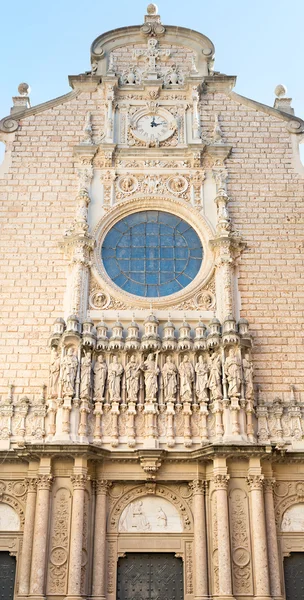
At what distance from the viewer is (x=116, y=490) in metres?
12.5

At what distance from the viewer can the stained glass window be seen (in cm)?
1430

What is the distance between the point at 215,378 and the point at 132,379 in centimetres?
155

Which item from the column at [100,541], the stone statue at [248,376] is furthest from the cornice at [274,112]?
the column at [100,541]

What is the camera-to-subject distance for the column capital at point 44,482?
11766 mm

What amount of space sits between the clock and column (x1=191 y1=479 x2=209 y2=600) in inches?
312

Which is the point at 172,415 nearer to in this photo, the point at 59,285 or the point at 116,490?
the point at 116,490

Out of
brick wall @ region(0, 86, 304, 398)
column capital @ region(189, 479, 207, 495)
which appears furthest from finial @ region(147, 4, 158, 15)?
column capital @ region(189, 479, 207, 495)

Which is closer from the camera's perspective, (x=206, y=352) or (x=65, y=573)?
(x=65, y=573)

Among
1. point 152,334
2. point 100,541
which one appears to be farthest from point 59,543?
point 152,334

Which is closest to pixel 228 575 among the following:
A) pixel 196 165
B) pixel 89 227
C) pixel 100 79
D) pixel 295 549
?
pixel 295 549

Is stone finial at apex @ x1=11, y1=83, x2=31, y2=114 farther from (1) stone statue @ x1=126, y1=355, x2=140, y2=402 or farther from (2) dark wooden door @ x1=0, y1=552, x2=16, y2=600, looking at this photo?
(2) dark wooden door @ x1=0, y1=552, x2=16, y2=600

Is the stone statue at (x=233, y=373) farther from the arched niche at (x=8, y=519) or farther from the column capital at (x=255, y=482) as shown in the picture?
the arched niche at (x=8, y=519)

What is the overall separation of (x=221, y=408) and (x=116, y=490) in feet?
7.99

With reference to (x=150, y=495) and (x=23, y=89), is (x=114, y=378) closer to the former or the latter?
(x=150, y=495)
